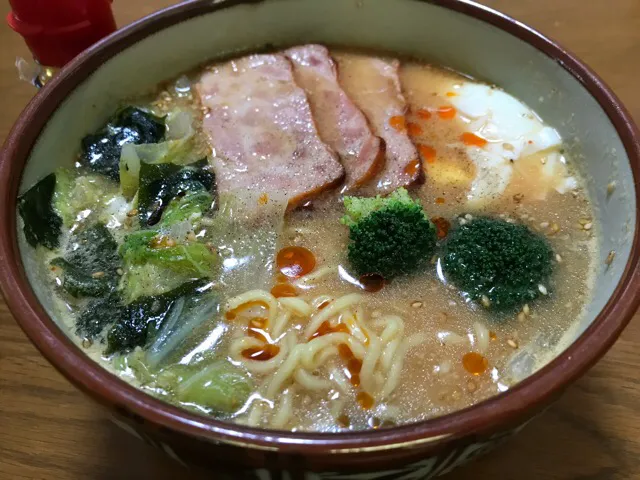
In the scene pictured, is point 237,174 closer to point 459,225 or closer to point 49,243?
point 49,243

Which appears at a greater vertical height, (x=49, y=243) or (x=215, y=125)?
(x=215, y=125)

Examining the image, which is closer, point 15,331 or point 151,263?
point 151,263

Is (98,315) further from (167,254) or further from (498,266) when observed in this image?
(498,266)

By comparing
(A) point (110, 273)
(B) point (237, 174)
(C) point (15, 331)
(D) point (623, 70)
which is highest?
(D) point (623, 70)

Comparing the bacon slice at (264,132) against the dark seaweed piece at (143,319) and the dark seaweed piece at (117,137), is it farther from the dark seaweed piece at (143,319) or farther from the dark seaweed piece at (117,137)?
the dark seaweed piece at (143,319)

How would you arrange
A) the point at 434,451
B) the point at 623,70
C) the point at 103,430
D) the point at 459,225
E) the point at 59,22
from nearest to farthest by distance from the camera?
the point at 434,451 < the point at 103,430 < the point at 459,225 < the point at 59,22 < the point at 623,70

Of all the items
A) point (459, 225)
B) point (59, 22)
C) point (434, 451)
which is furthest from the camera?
point (59, 22)

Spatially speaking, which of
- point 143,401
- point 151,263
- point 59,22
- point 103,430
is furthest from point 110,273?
point 59,22
